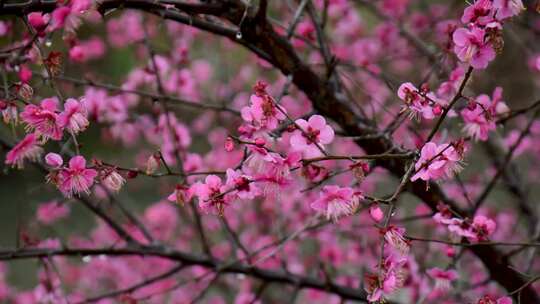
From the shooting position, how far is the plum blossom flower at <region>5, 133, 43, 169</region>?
1621 millimetres

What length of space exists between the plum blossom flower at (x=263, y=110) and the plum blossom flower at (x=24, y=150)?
0.58 m

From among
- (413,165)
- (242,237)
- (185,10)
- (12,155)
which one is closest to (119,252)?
(12,155)

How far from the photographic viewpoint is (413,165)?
161cm

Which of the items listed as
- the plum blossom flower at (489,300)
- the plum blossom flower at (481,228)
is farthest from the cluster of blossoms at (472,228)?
the plum blossom flower at (489,300)

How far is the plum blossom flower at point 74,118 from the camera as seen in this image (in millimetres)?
1629

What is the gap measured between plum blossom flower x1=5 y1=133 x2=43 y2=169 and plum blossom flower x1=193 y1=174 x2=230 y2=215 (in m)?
0.45

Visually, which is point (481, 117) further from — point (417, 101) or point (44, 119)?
point (44, 119)

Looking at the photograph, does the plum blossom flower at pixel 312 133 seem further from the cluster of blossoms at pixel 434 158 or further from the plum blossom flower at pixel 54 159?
the plum blossom flower at pixel 54 159

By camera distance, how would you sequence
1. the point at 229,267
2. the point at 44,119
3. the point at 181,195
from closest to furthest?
the point at 44,119
the point at 181,195
the point at 229,267

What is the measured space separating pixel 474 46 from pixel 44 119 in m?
1.17

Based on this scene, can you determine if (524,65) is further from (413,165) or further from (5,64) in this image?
(5,64)

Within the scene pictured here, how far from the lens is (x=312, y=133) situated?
5.42ft

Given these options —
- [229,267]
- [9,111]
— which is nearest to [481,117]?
[229,267]

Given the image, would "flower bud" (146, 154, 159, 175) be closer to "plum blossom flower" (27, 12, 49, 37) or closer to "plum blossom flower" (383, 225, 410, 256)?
"plum blossom flower" (27, 12, 49, 37)
